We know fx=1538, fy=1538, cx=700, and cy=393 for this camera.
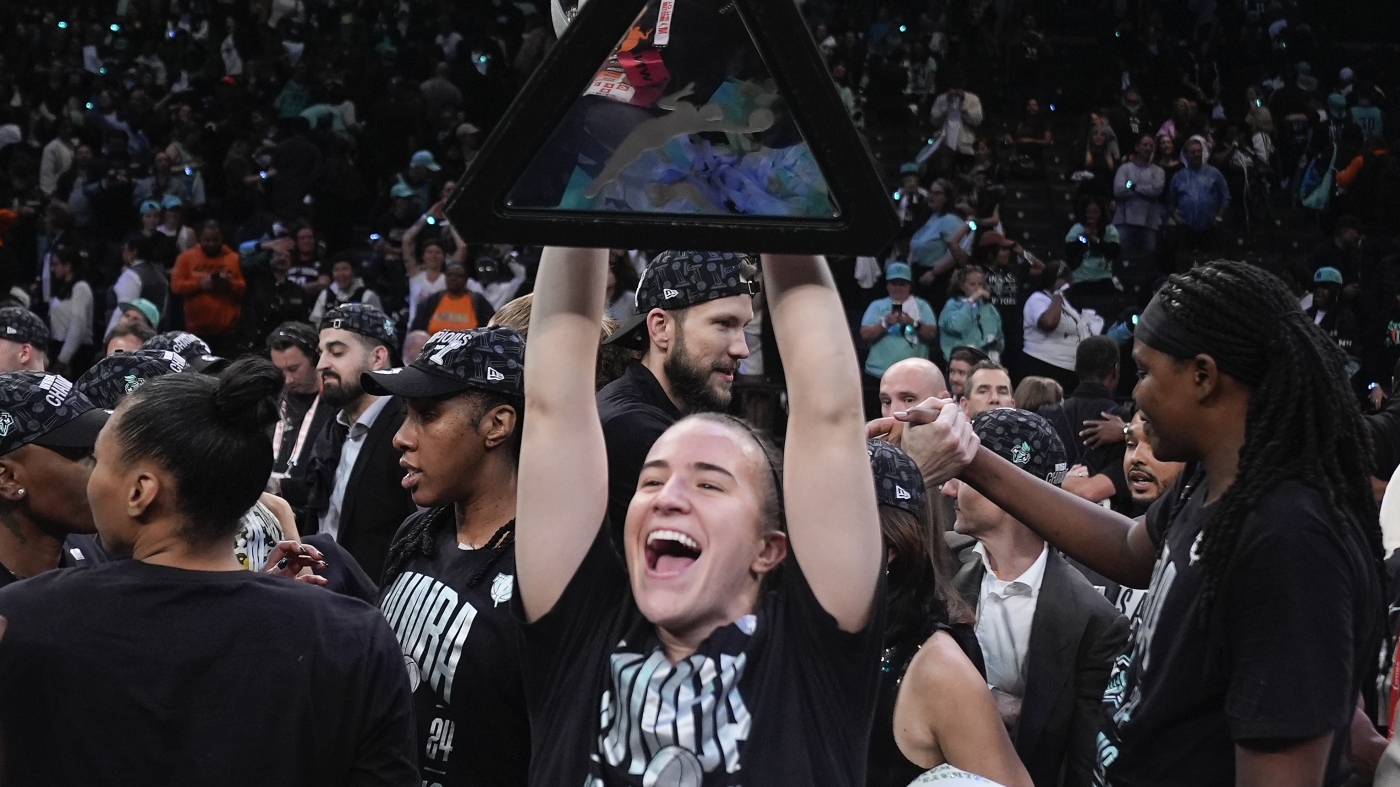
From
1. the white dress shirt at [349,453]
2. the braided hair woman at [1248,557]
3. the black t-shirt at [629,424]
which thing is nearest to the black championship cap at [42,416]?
the black t-shirt at [629,424]

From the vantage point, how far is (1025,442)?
4156 mm

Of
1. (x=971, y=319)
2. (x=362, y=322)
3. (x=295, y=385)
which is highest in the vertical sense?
(x=971, y=319)

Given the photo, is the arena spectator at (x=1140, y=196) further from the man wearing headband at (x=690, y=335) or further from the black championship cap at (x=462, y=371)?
the black championship cap at (x=462, y=371)

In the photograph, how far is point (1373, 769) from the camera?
2994 millimetres

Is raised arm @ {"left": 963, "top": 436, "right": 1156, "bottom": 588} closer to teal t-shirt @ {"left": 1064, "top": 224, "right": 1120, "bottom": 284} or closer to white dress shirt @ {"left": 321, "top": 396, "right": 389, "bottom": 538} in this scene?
white dress shirt @ {"left": 321, "top": 396, "right": 389, "bottom": 538}

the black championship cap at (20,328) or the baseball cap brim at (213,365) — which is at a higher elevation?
the black championship cap at (20,328)

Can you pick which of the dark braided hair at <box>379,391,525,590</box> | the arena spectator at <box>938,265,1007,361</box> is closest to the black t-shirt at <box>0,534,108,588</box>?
the dark braided hair at <box>379,391,525,590</box>

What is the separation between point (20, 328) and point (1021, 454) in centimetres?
443

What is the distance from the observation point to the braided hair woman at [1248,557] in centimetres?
228

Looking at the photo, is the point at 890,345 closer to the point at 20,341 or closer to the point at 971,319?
the point at 971,319

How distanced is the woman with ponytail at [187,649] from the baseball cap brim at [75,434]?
0.65m

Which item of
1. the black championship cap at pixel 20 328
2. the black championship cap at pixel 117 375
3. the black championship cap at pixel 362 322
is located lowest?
the black championship cap at pixel 117 375

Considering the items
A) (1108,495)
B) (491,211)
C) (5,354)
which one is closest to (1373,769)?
(491,211)

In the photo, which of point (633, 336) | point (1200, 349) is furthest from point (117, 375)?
point (1200, 349)
